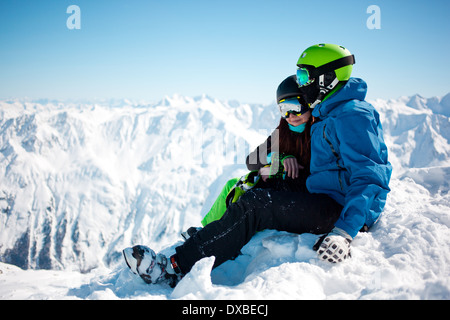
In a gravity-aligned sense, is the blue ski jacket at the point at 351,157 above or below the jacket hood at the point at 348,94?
below

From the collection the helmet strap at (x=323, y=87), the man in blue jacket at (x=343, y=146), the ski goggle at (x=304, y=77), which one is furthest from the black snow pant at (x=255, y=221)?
the ski goggle at (x=304, y=77)

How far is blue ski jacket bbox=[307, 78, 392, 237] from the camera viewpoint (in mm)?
3014

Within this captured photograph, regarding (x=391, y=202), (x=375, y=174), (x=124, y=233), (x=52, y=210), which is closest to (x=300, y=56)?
(x=375, y=174)

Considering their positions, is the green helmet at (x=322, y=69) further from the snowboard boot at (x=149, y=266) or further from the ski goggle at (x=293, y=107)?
the snowboard boot at (x=149, y=266)

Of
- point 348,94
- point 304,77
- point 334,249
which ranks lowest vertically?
point 334,249

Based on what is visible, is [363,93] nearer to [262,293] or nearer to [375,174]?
[375,174]

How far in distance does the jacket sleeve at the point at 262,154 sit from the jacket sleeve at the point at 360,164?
204 cm

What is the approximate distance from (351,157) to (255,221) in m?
1.61

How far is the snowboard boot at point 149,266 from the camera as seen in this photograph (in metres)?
2.97

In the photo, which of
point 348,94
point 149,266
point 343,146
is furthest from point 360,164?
point 149,266

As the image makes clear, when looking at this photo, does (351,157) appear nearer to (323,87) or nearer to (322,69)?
(323,87)

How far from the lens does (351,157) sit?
10.4 feet

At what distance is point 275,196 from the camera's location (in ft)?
11.5
